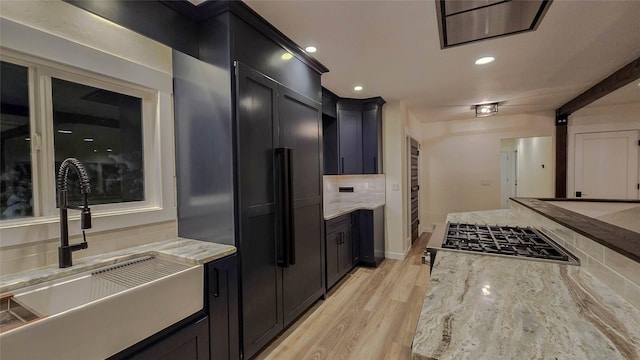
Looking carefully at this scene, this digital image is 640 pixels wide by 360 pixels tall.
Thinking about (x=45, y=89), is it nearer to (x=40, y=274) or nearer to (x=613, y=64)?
(x=40, y=274)

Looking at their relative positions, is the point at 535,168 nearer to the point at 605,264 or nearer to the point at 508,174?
the point at 508,174

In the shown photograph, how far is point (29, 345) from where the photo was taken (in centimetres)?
92

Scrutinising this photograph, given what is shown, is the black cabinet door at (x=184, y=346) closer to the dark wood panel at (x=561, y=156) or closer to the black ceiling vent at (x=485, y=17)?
the black ceiling vent at (x=485, y=17)

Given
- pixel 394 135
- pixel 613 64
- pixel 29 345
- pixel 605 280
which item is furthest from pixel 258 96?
pixel 613 64

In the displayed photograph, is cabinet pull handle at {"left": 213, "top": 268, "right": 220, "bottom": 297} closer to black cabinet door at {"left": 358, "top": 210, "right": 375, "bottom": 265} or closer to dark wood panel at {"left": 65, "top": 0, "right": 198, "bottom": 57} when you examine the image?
dark wood panel at {"left": 65, "top": 0, "right": 198, "bottom": 57}

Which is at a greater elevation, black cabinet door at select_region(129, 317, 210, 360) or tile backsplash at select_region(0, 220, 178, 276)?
tile backsplash at select_region(0, 220, 178, 276)

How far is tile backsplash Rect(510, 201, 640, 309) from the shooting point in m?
0.92

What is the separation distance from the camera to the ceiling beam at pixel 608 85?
275 centimetres

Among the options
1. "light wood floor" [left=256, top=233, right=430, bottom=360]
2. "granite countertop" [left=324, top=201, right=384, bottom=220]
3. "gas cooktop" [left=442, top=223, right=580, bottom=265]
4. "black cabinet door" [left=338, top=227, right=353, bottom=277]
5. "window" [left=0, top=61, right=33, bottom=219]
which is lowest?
"light wood floor" [left=256, top=233, right=430, bottom=360]

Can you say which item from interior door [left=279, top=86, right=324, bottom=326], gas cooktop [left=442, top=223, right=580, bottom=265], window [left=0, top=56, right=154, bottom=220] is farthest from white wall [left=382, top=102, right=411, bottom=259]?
window [left=0, top=56, right=154, bottom=220]

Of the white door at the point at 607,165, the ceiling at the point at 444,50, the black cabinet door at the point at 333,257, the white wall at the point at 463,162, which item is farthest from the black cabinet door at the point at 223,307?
the white door at the point at 607,165

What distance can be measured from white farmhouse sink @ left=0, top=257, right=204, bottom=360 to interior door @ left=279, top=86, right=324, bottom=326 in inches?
37.1

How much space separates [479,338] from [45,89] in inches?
89.5

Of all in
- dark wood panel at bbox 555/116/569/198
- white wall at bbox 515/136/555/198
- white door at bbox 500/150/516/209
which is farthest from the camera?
white door at bbox 500/150/516/209
